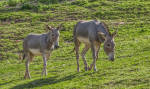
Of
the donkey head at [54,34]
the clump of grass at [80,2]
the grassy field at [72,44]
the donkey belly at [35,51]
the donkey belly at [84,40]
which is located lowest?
the grassy field at [72,44]

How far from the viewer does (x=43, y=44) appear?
24.0 meters

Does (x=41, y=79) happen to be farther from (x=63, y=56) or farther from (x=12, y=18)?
(x=12, y=18)

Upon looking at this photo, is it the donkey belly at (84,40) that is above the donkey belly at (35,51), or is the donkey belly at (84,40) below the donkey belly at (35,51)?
above

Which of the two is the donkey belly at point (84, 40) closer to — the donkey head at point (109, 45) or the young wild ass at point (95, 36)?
the young wild ass at point (95, 36)

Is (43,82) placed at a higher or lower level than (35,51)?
lower

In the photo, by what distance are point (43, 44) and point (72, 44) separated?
1398 cm

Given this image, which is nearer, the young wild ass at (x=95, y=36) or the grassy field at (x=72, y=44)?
the grassy field at (x=72, y=44)

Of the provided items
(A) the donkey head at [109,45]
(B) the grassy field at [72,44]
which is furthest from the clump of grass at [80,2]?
(A) the donkey head at [109,45]

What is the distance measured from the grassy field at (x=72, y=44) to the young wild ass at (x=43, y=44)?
146 cm

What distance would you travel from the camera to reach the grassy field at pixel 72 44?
2003 centimetres

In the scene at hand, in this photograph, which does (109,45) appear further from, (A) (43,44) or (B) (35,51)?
(B) (35,51)

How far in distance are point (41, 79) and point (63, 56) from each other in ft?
37.5

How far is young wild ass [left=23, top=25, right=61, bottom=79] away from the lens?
76.0 feet

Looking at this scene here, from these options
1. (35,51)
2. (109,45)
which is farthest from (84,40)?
(35,51)
